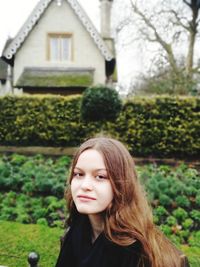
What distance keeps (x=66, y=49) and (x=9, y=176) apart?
43.7ft

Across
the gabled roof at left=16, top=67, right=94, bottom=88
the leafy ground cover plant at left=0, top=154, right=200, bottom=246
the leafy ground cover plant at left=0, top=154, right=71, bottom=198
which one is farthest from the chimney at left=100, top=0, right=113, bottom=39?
the leafy ground cover plant at left=0, top=154, right=200, bottom=246

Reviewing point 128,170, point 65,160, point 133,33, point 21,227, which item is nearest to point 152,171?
point 65,160

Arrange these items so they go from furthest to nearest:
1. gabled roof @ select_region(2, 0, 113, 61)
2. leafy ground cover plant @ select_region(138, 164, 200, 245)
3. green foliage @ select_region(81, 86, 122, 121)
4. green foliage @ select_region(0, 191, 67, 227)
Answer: gabled roof @ select_region(2, 0, 113, 61), green foliage @ select_region(81, 86, 122, 121), green foliage @ select_region(0, 191, 67, 227), leafy ground cover plant @ select_region(138, 164, 200, 245)

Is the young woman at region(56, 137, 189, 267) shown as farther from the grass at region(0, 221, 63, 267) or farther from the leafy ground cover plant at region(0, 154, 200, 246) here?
the leafy ground cover plant at region(0, 154, 200, 246)

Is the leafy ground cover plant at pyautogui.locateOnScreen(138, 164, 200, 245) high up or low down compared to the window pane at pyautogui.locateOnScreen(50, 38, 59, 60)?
down

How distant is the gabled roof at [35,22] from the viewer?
1925 centimetres

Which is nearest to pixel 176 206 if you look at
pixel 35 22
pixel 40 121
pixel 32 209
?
pixel 32 209

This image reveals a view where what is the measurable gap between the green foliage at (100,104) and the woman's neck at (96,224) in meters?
10.6

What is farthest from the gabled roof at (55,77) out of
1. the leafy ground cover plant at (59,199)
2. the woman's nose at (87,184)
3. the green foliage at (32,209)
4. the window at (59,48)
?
the woman's nose at (87,184)

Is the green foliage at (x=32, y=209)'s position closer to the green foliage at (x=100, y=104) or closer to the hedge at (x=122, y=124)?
the hedge at (x=122, y=124)

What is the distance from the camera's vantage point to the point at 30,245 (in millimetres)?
4719

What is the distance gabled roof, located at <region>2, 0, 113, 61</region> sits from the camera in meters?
19.2

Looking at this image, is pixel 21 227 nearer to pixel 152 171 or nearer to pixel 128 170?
pixel 128 170

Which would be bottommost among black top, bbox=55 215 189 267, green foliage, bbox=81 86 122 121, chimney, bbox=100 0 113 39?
black top, bbox=55 215 189 267
